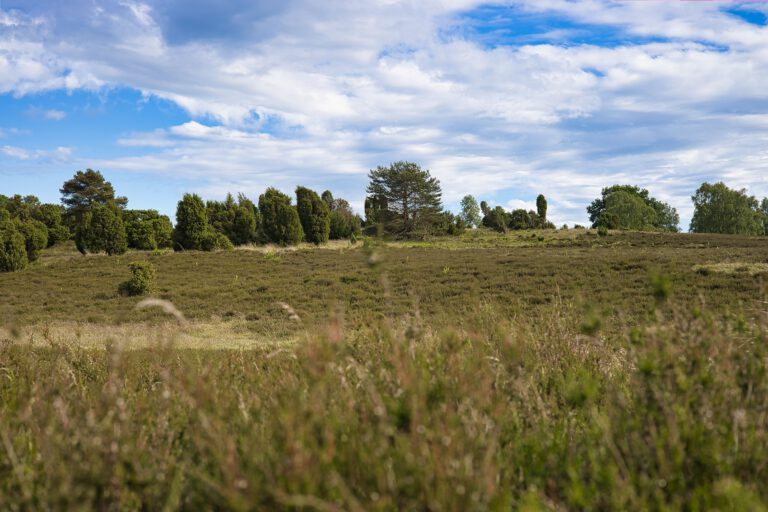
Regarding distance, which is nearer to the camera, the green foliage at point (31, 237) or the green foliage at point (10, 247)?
the green foliage at point (10, 247)

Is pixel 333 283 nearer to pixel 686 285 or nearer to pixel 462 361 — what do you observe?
pixel 686 285

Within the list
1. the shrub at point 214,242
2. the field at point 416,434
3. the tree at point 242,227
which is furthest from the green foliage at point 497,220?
the field at point 416,434

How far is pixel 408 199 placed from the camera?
177 feet

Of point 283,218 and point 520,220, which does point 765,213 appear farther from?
point 283,218

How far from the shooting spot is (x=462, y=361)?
126 inches

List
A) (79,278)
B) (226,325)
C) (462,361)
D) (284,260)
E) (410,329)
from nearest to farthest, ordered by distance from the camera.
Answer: (410,329) → (462,361) → (226,325) → (79,278) → (284,260)

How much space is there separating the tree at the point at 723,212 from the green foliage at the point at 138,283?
61258mm

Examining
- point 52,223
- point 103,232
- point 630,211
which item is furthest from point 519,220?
point 52,223

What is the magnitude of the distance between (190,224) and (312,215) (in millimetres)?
9540

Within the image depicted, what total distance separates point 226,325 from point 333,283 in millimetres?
5833

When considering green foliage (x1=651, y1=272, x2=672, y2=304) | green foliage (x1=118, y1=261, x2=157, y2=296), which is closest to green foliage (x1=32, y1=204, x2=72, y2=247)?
green foliage (x1=118, y1=261, x2=157, y2=296)

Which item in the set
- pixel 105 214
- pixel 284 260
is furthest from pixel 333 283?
pixel 105 214

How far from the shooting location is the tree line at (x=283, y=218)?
98.1ft

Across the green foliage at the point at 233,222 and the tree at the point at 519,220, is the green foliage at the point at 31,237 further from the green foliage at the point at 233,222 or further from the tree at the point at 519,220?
the tree at the point at 519,220
